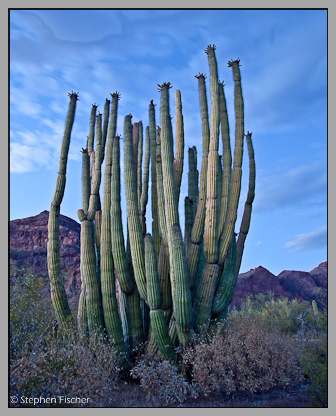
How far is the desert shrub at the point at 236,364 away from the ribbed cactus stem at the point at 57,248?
312cm

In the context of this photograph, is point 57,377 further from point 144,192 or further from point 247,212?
point 247,212

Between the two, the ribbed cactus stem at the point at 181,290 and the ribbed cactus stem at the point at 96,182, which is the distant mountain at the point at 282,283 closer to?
the ribbed cactus stem at the point at 96,182

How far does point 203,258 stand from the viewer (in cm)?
778

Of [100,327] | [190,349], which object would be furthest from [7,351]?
[190,349]

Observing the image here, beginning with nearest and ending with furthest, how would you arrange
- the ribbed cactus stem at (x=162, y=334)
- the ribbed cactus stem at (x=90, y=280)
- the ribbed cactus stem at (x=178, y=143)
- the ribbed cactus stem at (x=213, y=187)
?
1. the ribbed cactus stem at (x=162, y=334)
2. the ribbed cactus stem at (x=213, y=187)
3. the ribbed cactus stem at (x=90, y=280)
4. the ribbed cactus stem at (x=178, y=143)

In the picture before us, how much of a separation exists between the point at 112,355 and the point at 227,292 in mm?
2717

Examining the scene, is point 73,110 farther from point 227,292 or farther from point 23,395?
point 23,395

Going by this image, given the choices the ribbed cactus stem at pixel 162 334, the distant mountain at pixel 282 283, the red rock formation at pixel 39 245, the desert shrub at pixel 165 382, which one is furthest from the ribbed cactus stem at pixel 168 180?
the distant mountain at pixel 282 283

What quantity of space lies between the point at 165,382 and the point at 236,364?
1.30m

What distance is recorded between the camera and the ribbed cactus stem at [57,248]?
7.99m

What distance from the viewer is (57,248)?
8242mm

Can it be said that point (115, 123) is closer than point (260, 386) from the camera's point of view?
No

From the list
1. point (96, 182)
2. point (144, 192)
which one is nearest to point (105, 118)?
point (96, 182)

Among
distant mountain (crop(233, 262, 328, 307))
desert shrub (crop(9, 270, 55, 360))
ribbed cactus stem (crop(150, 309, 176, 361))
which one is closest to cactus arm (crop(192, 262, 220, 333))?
ribbed cactus stem (crop(150, 309, 176, 361))
